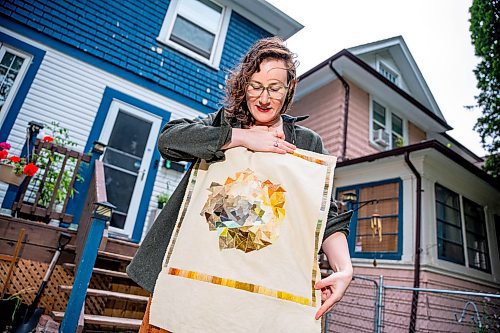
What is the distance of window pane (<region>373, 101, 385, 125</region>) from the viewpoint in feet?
32.4

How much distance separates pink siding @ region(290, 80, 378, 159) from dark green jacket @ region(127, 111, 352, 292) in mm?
8065

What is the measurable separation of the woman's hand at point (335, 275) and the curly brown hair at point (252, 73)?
48 cm

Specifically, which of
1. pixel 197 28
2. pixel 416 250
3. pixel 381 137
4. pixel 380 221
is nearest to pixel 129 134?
pixel 197 28

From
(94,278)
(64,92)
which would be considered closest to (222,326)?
(94,278)

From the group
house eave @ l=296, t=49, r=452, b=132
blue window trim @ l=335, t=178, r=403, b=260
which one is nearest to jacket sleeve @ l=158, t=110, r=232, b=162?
blue window trim @ l=335, t=178, r=403, b=260

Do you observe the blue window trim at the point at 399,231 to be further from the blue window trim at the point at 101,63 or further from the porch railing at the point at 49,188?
the porch railing at the point at 49,188

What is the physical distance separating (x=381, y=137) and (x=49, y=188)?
8.69m

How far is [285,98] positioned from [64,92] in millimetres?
5449

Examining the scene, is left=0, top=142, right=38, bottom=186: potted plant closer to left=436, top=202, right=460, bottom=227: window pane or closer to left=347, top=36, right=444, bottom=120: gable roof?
left=436, top=202, right=460, bottom=227: window pane

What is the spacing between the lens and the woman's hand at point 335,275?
2.53ft

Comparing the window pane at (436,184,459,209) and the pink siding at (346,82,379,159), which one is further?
the pink siding at (346,82,379,159)


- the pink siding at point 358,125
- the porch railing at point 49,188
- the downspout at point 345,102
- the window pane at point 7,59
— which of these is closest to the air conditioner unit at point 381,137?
the pink siding at point 358,125

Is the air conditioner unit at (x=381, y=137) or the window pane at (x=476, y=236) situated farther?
the air conditioner unit at (x=381, y=137)

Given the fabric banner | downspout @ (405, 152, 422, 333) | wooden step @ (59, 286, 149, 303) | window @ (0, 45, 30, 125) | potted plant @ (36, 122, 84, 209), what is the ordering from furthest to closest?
downspout @ (405, 152, 422, 333) < window @ (0, 45, 30, 125) < potted plant @ (36, 122, 84, 209) < wooden step @ (59, 286, 149, 303) < the fabric banner
